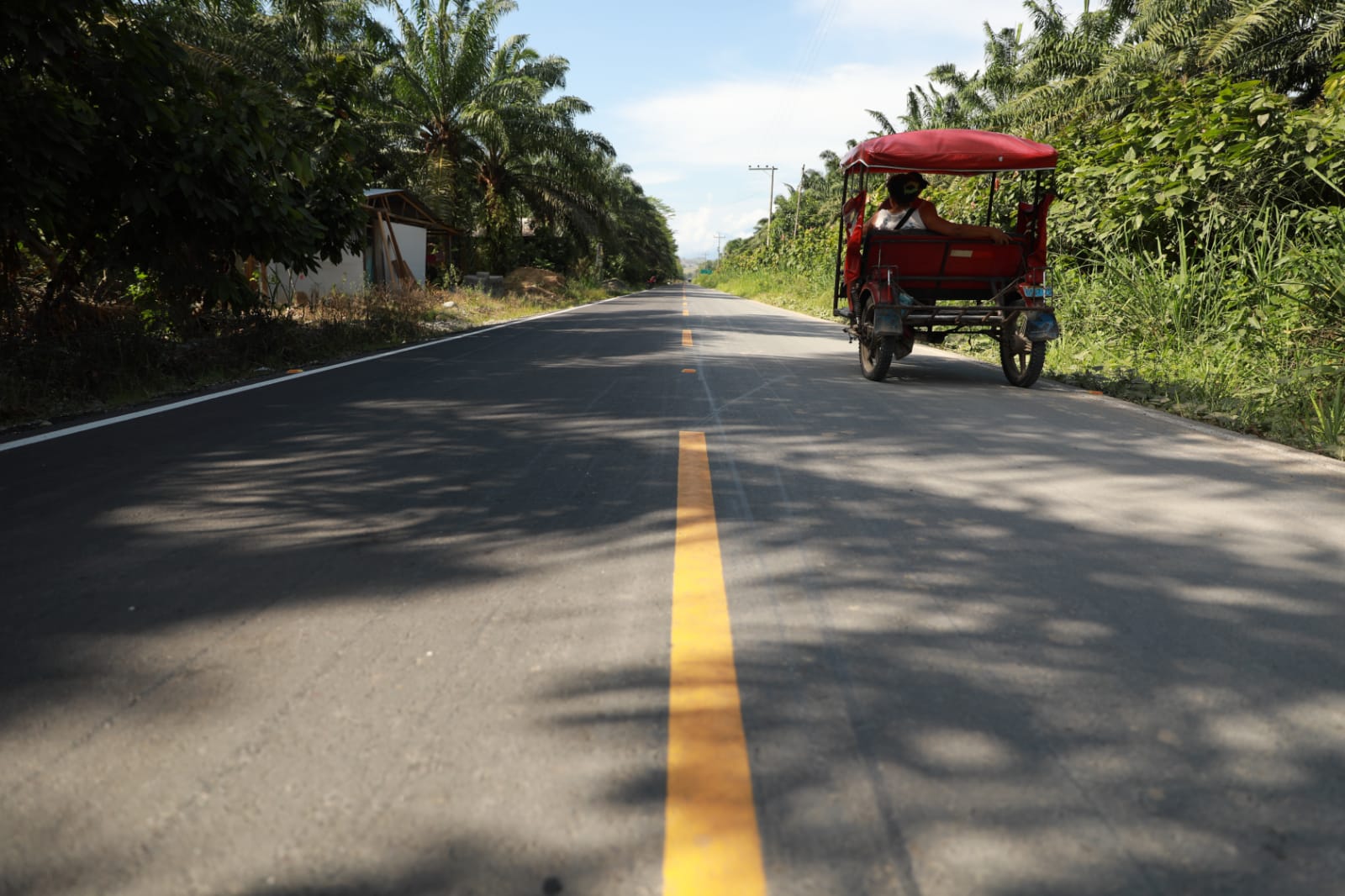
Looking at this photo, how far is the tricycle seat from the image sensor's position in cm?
868

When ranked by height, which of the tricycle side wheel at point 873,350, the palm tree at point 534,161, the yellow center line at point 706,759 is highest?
the palm tree at point 534,161

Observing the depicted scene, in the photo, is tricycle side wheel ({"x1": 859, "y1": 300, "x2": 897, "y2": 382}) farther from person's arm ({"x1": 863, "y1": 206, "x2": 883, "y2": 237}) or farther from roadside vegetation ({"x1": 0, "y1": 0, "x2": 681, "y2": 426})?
roadside vegetation ({"x1": 0, "y1": 0, "x2": 681, "y2": 426})

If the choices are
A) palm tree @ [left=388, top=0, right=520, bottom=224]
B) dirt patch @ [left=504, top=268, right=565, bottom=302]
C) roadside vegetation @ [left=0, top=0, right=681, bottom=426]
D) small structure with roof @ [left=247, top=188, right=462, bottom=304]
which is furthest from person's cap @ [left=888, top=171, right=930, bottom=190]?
dirt patch @ [left=504, top=268, right=565, bottom=302]

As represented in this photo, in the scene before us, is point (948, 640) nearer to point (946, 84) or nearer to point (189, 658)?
point (189, 658)

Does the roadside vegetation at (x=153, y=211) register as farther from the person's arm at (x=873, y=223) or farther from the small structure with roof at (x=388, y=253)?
the small structure with roof at (x=388, y=253)

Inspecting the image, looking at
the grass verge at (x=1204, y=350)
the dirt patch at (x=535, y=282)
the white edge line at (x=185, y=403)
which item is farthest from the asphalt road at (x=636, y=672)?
the dirt patch at (x=535, y=282)

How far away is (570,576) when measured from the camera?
9.90 feet

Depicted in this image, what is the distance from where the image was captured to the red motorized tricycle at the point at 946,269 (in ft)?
27.3

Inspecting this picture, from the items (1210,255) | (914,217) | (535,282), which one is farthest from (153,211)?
(535,282)

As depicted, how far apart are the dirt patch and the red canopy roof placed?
77.6 feet

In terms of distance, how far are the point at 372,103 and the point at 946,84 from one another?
96.0ft

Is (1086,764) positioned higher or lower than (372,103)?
lower

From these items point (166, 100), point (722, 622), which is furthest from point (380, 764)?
point (166, 100)

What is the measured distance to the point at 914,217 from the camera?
28.6ft
